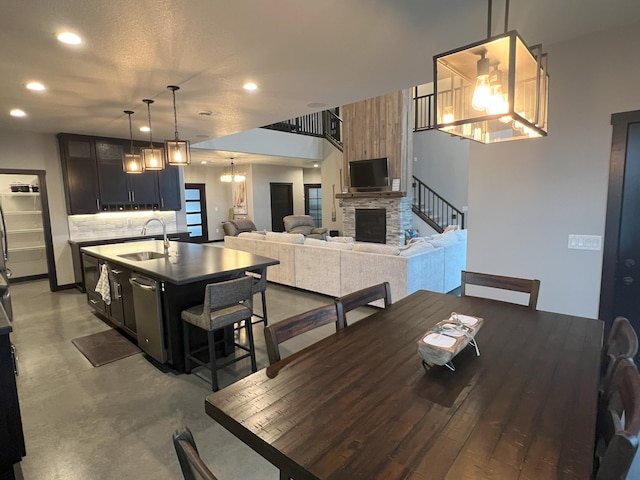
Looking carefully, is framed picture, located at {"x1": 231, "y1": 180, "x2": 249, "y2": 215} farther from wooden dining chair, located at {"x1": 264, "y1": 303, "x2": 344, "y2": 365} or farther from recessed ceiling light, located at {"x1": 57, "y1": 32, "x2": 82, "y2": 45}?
wooden dining chair, located at {"x1": 264, "y1": 303, "x2": 344, "y2": 365}

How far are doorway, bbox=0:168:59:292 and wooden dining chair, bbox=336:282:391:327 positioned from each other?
22.3 ft

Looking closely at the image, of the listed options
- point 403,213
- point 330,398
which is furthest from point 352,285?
point 403,213

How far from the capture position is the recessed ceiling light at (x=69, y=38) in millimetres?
2299

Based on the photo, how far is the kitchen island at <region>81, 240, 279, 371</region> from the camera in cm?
298

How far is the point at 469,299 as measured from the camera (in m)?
2.27

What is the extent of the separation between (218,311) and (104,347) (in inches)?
68.2

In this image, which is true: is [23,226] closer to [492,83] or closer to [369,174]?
[369,174]

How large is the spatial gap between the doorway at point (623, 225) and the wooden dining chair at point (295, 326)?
7.20 feet

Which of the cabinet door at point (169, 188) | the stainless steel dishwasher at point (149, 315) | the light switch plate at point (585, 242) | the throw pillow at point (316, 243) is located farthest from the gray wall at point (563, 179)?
the cabinet door at point (169, 188)

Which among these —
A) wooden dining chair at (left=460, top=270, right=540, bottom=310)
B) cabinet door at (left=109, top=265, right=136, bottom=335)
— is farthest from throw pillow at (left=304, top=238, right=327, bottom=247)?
wooden dining chair at (left=460, top=270, right=540, bottom=310)

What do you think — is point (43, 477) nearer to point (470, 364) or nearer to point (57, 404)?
point (57, 404)

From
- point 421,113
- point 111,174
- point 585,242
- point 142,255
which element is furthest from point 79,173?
point 421,113

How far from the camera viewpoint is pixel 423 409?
112cm

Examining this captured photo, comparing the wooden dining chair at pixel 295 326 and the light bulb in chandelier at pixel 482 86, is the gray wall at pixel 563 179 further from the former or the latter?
the wooden dining chair at pixel 295 326
